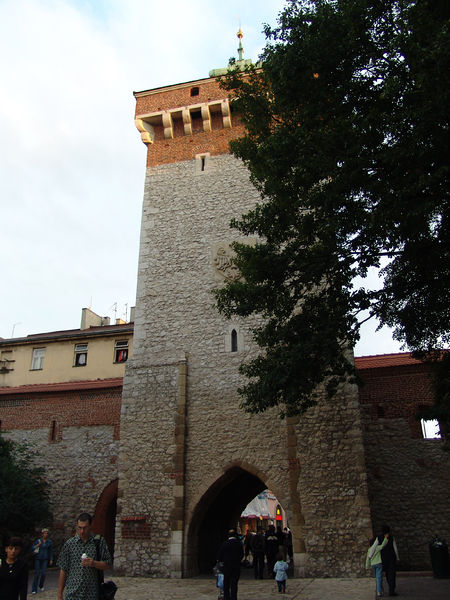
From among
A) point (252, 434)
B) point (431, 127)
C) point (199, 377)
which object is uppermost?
point (431, 127)

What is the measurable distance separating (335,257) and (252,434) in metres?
6.09

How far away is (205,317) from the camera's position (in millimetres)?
14719

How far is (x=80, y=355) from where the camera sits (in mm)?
23578

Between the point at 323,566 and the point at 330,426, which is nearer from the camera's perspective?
the point at 323,566

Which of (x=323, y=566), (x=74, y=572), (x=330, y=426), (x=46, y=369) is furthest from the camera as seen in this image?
(x=46, y=369)

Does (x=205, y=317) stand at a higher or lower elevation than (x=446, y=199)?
higher

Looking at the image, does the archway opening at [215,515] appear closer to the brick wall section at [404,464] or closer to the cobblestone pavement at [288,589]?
the cobblestone pavement at [288,589]

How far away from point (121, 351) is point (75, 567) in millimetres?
18858

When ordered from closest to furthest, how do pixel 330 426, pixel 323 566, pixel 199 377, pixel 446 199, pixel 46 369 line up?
pixel 446 199, pixel 323 566, pixel 330 426, pixel 199 377, pixel 46 369

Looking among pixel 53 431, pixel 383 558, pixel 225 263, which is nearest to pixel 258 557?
pixel 383 558

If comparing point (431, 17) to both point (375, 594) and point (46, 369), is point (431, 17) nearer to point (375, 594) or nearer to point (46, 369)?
point (375, 594)

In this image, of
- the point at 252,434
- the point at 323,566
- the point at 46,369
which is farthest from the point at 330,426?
the point at 46,369

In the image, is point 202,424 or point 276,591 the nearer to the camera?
point 276,591

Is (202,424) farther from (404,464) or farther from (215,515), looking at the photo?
(404,464)
